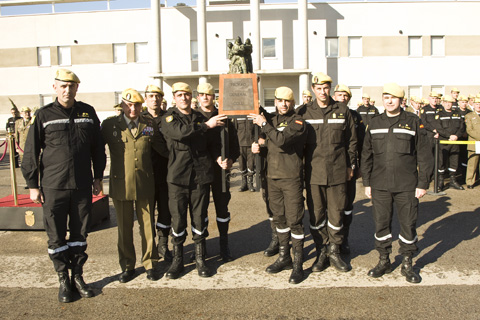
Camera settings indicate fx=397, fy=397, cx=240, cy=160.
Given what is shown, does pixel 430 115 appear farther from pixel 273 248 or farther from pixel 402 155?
pixel 273 248

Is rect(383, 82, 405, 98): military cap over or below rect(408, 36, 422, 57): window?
below

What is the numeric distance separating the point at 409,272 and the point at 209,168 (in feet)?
8.32

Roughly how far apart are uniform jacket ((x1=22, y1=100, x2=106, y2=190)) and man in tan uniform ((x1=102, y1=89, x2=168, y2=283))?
1.24ft

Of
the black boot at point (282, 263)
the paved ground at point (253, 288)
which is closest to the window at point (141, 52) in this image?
the paved ground at point (253, 288)

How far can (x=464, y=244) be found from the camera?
5.48 meters

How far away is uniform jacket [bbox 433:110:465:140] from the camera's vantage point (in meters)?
9.66

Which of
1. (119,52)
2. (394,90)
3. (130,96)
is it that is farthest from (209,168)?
(119,52)

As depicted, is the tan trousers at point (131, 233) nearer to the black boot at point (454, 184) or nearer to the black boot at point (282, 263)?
A: the black boot at point (282, 263)

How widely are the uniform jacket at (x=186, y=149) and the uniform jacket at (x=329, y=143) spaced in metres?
1.23

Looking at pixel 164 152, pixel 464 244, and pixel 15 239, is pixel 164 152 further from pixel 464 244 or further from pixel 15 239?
pixel 464 244

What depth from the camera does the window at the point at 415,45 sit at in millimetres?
26031

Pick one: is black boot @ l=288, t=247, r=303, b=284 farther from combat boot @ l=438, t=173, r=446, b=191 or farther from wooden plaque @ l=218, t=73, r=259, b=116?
combat boot @ l=438, t=173, r=446, b=191

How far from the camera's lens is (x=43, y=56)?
27.8 metres

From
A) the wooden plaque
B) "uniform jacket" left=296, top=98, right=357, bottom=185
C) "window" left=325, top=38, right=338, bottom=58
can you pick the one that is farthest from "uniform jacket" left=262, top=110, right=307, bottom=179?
"window" left=325, top=38, right=338, bottom=58
